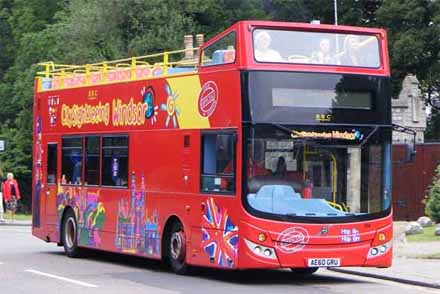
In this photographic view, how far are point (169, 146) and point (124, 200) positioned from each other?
2.07 metres

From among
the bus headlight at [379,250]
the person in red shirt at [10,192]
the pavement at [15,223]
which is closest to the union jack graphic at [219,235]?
the bus headlight at [379,250]

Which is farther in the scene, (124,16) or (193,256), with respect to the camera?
(124,16)

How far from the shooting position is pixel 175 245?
16953mm

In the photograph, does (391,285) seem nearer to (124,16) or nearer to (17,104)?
(124,16)

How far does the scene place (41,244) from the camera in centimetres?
2558

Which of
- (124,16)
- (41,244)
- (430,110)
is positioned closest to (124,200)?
(41,244)

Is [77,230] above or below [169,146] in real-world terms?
below

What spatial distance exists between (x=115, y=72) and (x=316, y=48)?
18.0 ft

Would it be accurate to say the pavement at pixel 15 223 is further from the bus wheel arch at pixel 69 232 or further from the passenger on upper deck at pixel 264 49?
the passenger on upper deck at pixel 264 49

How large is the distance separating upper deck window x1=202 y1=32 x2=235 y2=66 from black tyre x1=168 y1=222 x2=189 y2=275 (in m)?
2.87

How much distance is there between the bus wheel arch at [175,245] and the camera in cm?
1670

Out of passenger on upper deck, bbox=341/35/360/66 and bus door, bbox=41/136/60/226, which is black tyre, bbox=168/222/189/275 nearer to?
passenger on upper deck, bbox=341/35/360/66

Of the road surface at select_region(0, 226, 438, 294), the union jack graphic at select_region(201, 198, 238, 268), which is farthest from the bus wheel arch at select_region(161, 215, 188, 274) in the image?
the union jack graphic at select_region(201, 198, 238, 268)

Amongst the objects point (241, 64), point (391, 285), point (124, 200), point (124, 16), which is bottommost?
point (391, 285)
